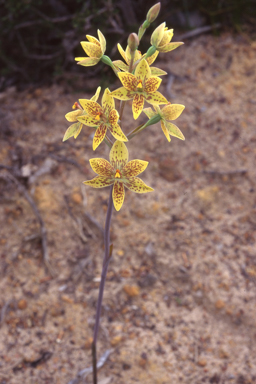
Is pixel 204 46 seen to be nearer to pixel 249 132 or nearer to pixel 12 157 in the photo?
pixel 249 132

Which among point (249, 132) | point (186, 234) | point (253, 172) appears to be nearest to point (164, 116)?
point (186, 234)

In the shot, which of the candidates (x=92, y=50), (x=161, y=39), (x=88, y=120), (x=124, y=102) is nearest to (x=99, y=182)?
(x=88, y=120)

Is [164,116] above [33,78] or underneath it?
above

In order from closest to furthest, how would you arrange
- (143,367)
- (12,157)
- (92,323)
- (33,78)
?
(143,367), (92,323), (12,157), (33,78)

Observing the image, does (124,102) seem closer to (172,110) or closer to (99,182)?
(172,110)

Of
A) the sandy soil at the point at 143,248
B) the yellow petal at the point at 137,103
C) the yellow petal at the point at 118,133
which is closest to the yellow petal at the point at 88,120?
the yellow petal at the point at 118,133

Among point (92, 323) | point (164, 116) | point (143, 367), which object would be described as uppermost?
point (164, 116)
